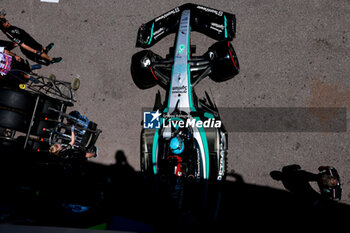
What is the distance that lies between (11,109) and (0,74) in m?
0.91

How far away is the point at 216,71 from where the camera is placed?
5.01m

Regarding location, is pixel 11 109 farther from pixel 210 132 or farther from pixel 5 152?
pixel 210 132

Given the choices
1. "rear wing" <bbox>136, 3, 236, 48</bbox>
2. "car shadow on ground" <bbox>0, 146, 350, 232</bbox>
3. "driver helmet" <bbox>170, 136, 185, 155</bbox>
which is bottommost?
"car shadow on ground" <bbox>0, 146, 350, 232</bbox>

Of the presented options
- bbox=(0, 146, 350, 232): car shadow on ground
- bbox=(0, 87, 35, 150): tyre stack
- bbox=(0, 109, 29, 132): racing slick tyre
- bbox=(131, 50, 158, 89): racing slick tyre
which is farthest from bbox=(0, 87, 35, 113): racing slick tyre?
bbox=(131, 50, 158, 89): racing slick tyre

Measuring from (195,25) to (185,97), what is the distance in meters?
1.91

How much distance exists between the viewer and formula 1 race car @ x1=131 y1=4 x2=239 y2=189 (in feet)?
14.2

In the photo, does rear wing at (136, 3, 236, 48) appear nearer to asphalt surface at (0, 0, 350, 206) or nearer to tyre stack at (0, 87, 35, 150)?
asphalt surface at (0, 0, 350, 206)

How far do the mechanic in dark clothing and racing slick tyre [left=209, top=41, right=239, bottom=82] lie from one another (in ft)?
13.9

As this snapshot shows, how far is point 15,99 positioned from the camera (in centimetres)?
488

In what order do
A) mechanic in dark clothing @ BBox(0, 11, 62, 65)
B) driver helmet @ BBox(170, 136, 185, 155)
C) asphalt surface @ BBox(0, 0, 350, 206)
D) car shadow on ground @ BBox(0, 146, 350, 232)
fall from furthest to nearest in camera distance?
mechanic in dark clothing @ BBox(0, 11, 62, 65), asphalt surface @ BBox(0, 0, 350, 206), car shadow on ground @ BBox(0, 146, 350, 232), driver helmet @ BBox(170, 136, 185, 155)

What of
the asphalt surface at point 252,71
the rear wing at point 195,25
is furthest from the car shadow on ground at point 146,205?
the rear wing at point 195,25

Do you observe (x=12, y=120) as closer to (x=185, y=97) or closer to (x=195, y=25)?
(x=185, y=97)

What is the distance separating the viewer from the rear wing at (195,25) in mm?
5117

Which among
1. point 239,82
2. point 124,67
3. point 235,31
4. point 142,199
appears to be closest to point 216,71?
point 239,82
